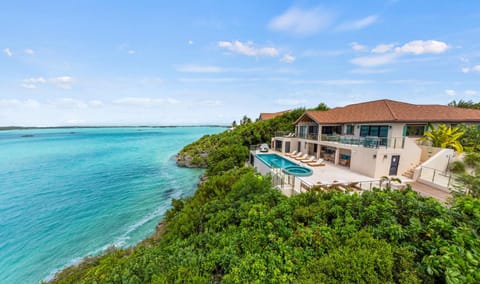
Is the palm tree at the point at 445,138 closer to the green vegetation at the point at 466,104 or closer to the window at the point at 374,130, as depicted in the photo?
the window at the point at 374,130

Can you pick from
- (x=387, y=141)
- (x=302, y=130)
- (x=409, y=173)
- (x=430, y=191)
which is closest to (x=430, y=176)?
(x=409, y=173)

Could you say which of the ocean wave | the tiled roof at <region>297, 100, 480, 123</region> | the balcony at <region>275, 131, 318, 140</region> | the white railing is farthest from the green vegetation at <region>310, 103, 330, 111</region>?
the ocean wave

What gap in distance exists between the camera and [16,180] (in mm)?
23672

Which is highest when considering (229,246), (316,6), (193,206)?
(316,6)

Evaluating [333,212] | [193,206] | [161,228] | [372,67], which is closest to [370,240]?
[333,212]

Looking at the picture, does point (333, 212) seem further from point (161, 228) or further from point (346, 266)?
point (161, 228)

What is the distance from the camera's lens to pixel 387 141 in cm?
1319

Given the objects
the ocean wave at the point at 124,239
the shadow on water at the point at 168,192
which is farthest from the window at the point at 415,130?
the shadow on water at the point at 168,192

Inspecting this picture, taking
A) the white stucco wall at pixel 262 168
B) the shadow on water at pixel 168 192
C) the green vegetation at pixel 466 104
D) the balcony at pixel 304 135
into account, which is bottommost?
the shadow on water at pixel 168 192

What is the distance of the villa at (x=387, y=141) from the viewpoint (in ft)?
41.5

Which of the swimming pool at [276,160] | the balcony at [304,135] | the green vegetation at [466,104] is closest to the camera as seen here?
the swimming pool at [276,160]

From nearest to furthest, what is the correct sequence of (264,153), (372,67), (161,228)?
(161,228) → (372,67) → (264,153)

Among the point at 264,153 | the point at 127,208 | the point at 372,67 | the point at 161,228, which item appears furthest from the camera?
the point at 264,153

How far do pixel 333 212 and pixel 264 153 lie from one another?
54.9 ft
